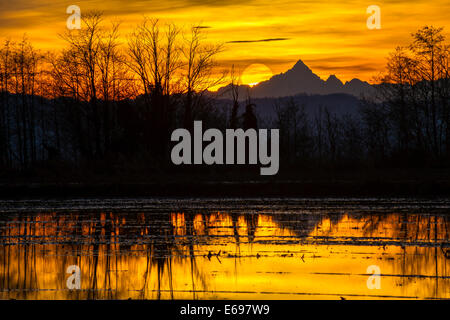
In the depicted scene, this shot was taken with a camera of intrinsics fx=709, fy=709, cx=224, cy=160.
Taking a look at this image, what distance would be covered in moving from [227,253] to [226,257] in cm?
66

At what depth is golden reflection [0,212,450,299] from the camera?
13.0m

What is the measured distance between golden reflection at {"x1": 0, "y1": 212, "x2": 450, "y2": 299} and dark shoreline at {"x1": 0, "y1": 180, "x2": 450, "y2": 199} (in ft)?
41.1

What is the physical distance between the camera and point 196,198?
35.6m

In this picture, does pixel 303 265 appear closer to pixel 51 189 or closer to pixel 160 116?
pixel 51 189

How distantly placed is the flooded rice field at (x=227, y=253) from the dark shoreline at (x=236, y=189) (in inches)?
344

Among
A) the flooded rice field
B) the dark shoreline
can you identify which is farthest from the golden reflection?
the dark shoreline

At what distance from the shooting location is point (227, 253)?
56.1 ft

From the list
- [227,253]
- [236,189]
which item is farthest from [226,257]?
[236,189]

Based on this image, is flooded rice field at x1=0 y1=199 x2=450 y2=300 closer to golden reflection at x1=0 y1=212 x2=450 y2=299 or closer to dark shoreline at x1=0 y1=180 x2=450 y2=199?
golden reflection at x1=0 y1=212 x2=450 y2=299

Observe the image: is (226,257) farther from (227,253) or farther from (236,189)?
(236,189)

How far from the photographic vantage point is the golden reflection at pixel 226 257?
13.0 m

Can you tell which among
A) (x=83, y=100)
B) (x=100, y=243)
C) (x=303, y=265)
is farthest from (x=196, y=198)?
(x=83, y=100)

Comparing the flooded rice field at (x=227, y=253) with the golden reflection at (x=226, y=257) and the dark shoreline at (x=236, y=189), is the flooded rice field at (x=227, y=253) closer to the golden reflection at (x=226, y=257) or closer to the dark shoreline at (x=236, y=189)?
the golden reflection at (x=226, y=257)
